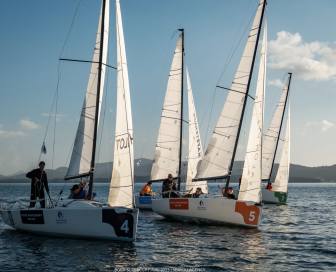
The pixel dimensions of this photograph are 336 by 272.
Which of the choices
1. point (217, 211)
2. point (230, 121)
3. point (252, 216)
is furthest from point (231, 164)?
point (252, 216)

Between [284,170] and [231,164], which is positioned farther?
[284,170]

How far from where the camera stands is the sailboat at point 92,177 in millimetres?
10781

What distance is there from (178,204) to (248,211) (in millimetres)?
3236

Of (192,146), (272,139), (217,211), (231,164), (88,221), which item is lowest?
(88,221)

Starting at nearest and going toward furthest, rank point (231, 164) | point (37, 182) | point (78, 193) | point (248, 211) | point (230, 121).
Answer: point (78, 193) → point (37, 182) → point (248, 211) → point (231, 164) → point (230, 121)

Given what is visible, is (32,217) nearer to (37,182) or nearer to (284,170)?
(37,182)

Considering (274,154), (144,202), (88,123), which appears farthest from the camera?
(274,154)

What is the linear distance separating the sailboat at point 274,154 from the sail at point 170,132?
1080 cm

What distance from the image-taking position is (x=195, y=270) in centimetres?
832

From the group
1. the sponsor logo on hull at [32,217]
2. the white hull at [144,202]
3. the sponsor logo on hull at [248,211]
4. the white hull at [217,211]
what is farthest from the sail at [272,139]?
the sponsor logo on hull at [32,217]

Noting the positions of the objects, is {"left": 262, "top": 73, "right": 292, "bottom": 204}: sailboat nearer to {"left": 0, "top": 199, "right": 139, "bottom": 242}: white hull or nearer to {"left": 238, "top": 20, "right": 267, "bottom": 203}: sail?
{"left": 238, "top": 20, "right": 267, "bottom": 203}: sail

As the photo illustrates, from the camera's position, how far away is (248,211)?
1407 centimetres

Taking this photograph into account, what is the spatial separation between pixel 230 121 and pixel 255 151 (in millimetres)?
1884

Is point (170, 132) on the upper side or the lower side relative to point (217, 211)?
upper
